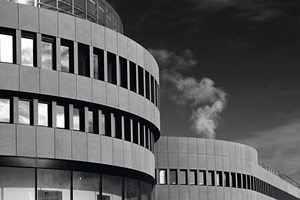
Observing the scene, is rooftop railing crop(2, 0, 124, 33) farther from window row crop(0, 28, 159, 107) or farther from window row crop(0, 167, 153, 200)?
window row crop(0, 167, 153, 200)

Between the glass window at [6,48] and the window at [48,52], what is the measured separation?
205cm

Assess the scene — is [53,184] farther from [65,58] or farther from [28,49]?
[28,49]

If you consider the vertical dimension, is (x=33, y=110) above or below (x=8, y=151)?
above

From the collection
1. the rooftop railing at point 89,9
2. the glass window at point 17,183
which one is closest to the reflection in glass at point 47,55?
the rooftop railing at point 89,9

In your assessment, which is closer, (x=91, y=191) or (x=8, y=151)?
(x=8, y=151)

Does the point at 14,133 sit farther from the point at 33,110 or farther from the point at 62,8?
the point at 62,8

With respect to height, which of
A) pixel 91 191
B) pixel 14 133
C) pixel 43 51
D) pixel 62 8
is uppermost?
pixel 62 8

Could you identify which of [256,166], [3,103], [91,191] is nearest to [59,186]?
[91,191]

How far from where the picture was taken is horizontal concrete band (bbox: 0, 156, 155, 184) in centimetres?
3819

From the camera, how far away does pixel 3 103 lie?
38.7 m

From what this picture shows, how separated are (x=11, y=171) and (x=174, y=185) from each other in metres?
35.4

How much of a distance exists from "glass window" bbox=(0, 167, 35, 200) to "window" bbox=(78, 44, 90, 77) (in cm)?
765

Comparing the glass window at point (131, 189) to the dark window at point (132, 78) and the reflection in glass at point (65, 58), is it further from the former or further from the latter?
the reflection in glass at point (65, 58)

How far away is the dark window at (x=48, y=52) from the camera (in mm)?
40812
